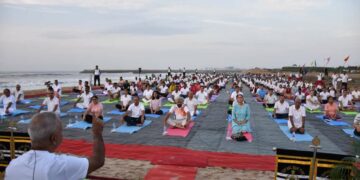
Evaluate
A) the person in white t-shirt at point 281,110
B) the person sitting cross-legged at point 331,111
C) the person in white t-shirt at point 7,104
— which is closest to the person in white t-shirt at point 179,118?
the person in white t-shirt at point 281,110

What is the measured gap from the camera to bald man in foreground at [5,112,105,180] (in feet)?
5.81

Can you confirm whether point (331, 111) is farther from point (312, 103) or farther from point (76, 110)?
point (76, 110)

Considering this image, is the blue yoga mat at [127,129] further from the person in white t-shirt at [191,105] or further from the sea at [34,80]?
the sea at [34,80]

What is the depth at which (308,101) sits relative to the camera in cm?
1441

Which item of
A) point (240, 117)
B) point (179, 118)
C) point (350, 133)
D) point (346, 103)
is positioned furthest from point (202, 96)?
point (350, 133)

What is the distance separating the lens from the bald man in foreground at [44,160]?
1.77 meters

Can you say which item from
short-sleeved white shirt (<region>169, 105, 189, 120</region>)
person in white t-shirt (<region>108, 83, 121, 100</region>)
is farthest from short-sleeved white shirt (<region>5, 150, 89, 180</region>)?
person in white t-shirt (<region>108, 83, 121, 100</region>)

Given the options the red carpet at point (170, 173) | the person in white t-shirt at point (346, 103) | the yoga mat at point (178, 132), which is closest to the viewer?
the red carpet at point (170, 173)

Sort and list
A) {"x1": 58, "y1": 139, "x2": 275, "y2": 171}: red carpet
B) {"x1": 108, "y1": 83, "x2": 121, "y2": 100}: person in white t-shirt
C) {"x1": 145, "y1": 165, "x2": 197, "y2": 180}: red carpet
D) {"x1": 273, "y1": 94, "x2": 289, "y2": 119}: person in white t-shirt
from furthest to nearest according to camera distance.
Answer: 1. {"x1": 108, "y1": 83, "x2": 121, "y2": 100}: person in white t-shirt
2. {"x1": 273, "y1": 94, "x2": 289, "y2": 119}: person in white t-shirt
3. {"x1": 58, "y1": 139, "x2": 275, "y2": 171}: red carpet
4. {"x1": 145, "y1": 165, "x2": 197, "y2": 180}: red carpet

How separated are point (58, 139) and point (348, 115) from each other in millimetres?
13391

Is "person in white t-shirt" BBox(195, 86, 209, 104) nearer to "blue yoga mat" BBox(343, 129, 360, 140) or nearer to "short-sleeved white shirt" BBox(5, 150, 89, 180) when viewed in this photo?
"blue yoga mat" BBox(343, 129, 360, 140)

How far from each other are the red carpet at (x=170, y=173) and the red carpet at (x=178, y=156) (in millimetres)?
206

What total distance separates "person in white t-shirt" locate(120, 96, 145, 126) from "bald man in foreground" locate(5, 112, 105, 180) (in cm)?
811

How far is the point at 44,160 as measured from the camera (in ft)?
5.85
